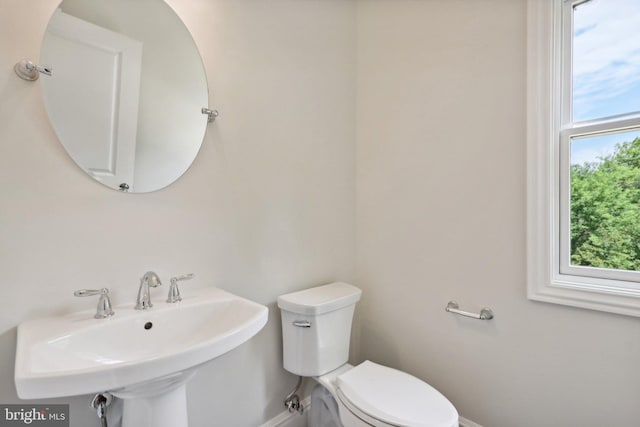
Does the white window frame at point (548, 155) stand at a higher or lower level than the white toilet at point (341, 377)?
higher

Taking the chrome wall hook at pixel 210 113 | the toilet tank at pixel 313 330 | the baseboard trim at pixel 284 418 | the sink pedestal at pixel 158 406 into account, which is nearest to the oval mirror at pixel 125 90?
the chrome wall hook at pixel 210 113

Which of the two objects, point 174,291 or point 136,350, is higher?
point 174,291

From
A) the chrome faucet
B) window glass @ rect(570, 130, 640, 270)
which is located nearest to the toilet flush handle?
the chrome faucet

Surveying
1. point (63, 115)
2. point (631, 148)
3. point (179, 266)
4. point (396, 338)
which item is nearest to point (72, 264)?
point (179, 266)

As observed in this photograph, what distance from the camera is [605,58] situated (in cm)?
122

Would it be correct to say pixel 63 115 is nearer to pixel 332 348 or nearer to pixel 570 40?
pixel 332 348

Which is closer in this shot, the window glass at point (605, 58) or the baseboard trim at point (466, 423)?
the window glass at point (605, 58)

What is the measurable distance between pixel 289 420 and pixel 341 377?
46 cm

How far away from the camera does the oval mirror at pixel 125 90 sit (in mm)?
929

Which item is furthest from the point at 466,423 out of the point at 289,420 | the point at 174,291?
the point at 174,291

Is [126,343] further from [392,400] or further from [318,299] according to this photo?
[392,400]

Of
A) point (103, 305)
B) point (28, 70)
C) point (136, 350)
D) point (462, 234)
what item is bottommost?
point (136, 350)

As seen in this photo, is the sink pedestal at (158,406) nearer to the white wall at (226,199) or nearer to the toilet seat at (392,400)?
the white wall at (226,199)

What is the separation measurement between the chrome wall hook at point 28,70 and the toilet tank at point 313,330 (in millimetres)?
1140
